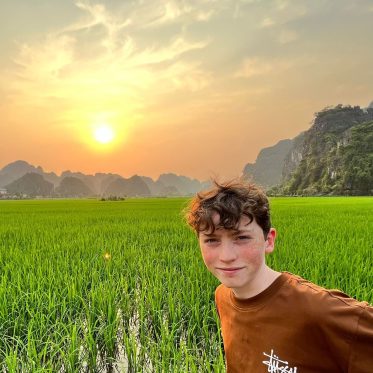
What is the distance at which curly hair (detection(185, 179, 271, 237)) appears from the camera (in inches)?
50.3

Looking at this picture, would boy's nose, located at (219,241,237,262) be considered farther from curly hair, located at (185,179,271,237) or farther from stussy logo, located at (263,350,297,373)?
stussy logo, located at (263,350,297,373)

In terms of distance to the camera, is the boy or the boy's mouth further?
the boy's mouth

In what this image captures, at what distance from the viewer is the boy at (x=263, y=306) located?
1.00m

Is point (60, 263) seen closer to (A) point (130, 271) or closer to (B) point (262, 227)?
(A) point (130, 271)

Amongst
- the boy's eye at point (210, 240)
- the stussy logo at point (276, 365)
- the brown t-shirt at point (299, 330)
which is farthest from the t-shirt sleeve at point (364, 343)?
the boy's eye at point (210, 240)

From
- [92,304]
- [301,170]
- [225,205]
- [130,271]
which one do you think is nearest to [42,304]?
[92,304]

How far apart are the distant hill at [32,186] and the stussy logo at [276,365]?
202m

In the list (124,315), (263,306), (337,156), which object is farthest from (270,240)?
(337,156)

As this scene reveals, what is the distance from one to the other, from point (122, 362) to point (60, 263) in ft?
7.97

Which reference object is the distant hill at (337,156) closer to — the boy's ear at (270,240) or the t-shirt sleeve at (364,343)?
the boy's ear at (270,240)

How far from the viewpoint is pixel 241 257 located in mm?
1256

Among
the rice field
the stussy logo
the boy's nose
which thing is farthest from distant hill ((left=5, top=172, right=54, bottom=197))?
the stussy logo

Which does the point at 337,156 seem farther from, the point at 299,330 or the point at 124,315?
the point at 299,330

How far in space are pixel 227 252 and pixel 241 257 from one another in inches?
2.0
